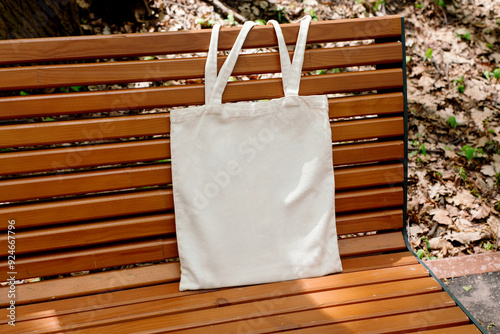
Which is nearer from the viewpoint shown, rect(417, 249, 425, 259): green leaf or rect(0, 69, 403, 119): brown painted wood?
rect(0, 69, 403, 119): brown painted wood

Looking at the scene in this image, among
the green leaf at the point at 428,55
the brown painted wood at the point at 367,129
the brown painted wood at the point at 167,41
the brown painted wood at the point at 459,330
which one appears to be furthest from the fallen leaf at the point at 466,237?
the green leaf at the point at 428,55

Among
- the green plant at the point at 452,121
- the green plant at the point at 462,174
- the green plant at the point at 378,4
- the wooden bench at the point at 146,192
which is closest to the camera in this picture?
the wooden bench at the point at 146,192

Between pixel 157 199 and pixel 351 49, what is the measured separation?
1209mm

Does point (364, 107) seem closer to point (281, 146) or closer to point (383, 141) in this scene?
point (383, 141)

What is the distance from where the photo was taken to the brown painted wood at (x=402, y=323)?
1.62 m

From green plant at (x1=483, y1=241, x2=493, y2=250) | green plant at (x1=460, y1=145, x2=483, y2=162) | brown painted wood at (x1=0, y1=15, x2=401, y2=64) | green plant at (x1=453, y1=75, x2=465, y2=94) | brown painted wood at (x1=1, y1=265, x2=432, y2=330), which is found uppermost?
brown painted wood at (x1=0, y1=15, x2=401, y2=64)

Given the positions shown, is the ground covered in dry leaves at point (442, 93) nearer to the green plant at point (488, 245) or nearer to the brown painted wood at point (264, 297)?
the green plant at point (488, 245)

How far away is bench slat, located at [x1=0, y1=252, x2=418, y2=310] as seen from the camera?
186 centimetres

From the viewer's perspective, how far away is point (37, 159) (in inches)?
74.0

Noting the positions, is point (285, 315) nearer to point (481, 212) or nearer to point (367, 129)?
point (367, 129)

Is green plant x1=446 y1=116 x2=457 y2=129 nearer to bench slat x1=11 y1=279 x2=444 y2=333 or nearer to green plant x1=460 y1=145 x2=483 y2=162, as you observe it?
green plant x1=460 y1=145 x2=483 y2=162

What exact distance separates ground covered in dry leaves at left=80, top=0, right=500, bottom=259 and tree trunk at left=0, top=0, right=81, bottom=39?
1.96ft

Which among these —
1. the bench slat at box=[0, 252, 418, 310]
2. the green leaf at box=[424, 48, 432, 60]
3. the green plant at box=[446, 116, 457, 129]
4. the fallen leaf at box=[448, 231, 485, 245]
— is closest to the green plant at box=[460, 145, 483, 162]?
the green plant at box=[446, 116, 457, 129]

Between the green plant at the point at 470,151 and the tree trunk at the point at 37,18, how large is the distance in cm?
310
